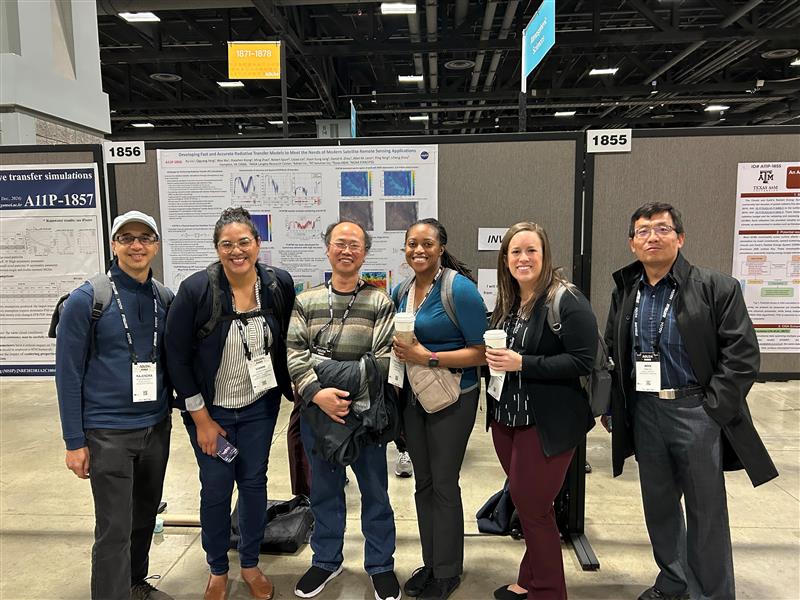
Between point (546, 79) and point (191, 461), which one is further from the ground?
point (546, 79)

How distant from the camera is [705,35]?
7.11 metres

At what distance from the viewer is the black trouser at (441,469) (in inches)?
82.3

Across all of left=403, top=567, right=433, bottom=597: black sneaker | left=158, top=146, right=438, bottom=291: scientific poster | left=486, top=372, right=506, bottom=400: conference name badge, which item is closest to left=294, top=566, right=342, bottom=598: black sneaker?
left=403, top=567, right=433, bottom=597: black sneaker

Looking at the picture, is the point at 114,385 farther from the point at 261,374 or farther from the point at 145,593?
the point at 145,593

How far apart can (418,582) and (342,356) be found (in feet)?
3.62

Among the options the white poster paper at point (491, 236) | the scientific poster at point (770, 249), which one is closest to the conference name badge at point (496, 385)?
the white poster paper at point (491, 236)

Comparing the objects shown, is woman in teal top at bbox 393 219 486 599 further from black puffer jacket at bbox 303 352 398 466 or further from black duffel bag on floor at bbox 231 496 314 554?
black duffel bag on floor at bbox 231 496 314 554

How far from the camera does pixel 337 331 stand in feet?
6.88

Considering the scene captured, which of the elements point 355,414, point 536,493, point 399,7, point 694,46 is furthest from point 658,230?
point 694,46

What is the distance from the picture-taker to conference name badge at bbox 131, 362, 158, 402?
1.97 m

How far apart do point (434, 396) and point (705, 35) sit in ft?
25.2

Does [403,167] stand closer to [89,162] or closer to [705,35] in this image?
[89,162]

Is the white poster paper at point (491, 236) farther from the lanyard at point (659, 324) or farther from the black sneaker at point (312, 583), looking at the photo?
the black sneaker at point (312, 583)

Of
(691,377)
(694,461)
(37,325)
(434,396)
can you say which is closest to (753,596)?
(694,461)
